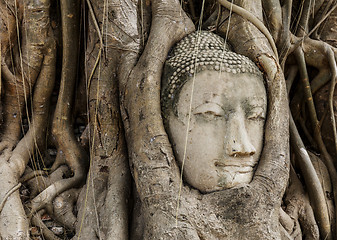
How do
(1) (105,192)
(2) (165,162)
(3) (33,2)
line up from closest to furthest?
(2) (165,162) → (1) (105,192) → (3) (33,2)

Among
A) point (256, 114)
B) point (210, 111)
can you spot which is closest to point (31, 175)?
point (210, 111)

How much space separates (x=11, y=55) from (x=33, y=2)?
13.6 inches

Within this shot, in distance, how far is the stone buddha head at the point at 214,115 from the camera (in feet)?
7.06

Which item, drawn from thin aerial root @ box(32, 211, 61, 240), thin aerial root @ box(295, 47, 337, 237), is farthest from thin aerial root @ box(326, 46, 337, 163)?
thin aerial root @ box(32, 211, 61, 240)

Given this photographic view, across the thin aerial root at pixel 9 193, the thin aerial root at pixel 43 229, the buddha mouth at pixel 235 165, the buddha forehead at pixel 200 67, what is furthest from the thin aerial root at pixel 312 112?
the thin aerial root at pixel 9 193

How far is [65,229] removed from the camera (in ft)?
8.05

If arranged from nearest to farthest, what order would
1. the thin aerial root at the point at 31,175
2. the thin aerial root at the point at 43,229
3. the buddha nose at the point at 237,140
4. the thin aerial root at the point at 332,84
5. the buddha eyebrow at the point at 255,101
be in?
1. the buddha nose at the point at 237,140
2. the buddha eyebrow at the point at 255,101
3. the thin aerial root at the point at 43,229
4. the thin aerial root at the point at 31,175
5. the thin aerial root at the point at 332,84

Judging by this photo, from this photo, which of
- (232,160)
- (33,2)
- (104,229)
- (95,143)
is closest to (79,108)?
(95,143)

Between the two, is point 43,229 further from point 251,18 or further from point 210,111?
point 251,18

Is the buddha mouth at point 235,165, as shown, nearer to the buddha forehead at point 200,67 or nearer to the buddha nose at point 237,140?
the buddha nose at point 237,140

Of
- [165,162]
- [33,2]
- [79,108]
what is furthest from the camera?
[79,108]

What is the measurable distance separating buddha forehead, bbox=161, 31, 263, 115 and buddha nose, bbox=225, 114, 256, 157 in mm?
203

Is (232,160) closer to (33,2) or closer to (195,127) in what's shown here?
(195,127)

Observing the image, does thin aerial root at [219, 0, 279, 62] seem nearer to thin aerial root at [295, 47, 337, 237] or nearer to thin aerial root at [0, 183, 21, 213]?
thin aerial root at [295, 47, 337, 237]
